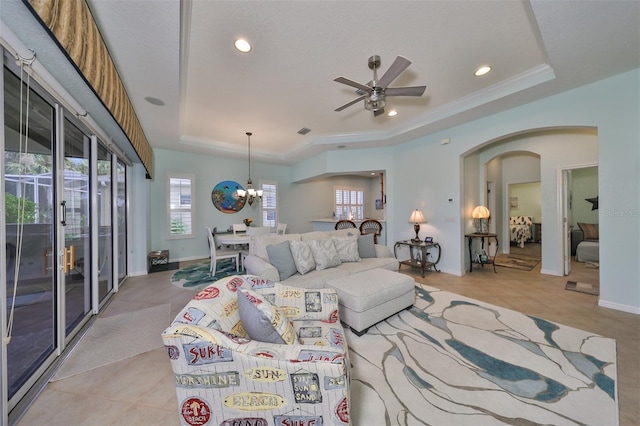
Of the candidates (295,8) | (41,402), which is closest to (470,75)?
(295,8)

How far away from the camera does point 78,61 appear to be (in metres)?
1.42

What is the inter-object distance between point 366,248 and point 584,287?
333cm

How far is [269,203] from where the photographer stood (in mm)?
7047

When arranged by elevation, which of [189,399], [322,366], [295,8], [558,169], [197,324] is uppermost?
[295,8]

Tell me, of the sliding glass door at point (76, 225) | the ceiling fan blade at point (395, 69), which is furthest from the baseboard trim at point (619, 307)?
the sliding glass door at point (76, 225)

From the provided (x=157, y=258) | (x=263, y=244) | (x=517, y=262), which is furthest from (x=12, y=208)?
(x=517, y=262)

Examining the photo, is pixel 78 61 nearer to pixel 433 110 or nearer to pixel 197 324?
pixel 197 324

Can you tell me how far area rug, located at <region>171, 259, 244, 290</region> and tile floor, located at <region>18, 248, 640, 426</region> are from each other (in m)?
0.33

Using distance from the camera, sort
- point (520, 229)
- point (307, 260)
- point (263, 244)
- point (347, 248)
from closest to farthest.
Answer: point (307, 260) → point (263, 244) → point (347, 248) → point (520, 229)

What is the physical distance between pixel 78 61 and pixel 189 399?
2.06 m

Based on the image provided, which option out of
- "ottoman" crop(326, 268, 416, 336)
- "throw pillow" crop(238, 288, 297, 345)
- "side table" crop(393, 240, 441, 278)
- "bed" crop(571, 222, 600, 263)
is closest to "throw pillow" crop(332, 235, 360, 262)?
"ottoman" crop(326, 268, 416, 336)

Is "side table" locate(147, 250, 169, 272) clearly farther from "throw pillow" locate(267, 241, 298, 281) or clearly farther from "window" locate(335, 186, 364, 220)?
"window" locate(335, 186, 364, 220)

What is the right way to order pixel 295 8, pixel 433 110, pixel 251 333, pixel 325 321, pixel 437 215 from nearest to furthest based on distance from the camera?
1. pixel 251 333
2. pixel 325 321
3. pixel 295 8
4. pixel 433 110
5. pixel 437 215

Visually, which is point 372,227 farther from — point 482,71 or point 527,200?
point 527,200
